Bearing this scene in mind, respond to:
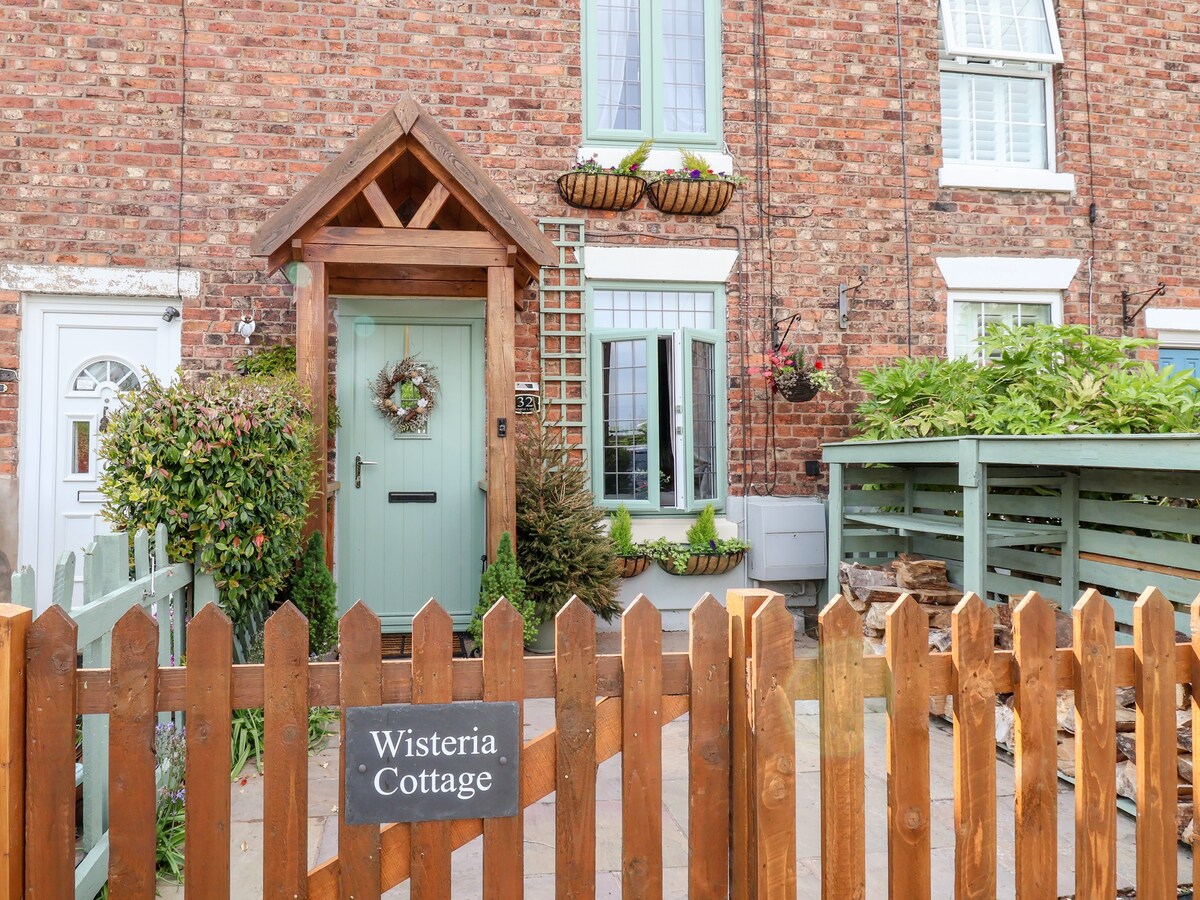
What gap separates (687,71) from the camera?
21.0 ft

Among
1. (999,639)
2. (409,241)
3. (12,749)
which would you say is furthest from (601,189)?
(12,749)

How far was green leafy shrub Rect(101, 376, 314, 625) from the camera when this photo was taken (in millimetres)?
3516

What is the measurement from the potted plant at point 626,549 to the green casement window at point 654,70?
2.81 meters

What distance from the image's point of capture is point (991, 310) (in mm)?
6703

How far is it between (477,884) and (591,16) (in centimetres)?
585

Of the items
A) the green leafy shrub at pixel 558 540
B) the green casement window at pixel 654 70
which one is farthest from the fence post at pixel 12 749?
the green casement window at pixel 654 70

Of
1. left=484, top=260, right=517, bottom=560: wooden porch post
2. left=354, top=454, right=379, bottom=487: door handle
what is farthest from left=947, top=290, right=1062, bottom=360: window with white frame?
left=354, top=454, right=379, bottom=487: door handle

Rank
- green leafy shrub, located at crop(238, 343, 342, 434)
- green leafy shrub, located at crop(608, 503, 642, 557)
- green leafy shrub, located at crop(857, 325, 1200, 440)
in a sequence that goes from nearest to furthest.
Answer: green leafy shrub, located at crop(857, 325, 1200, 440) → green leafy shrub, located at crop(238, 343, 342, 434) → green leafy shrub, located at crop(608, 503, 642, 557)

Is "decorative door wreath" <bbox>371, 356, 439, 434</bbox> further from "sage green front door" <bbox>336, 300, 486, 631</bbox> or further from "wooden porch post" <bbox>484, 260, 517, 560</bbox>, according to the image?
"wooden porch post" <bbox>484, 260, 517, 560</bbox>

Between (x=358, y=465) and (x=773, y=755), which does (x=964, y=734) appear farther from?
(x=358, y=465)

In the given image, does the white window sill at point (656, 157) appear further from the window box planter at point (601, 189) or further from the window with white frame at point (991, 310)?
the window with white frame at point (991, 310)

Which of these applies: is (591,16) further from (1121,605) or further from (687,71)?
(1121,605)

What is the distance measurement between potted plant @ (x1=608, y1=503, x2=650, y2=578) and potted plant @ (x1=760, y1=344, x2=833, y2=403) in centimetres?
145

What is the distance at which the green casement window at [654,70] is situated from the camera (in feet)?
20.6
